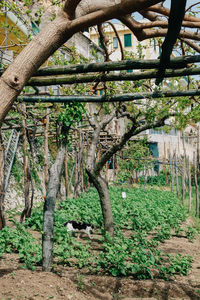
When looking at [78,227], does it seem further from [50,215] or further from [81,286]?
[81,286]

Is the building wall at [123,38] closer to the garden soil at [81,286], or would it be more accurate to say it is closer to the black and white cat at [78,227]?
the garden soil at [81,286]

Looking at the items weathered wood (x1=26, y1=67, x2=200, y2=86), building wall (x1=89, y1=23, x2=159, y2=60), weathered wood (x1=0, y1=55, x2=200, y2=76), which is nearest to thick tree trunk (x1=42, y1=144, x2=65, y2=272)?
weathered wood (x1=26, y1=67, x2=200, y2=86)

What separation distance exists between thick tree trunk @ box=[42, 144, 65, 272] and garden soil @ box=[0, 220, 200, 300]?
0.79 ft

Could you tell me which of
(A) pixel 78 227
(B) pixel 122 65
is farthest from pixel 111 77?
(A) pixel 78 227

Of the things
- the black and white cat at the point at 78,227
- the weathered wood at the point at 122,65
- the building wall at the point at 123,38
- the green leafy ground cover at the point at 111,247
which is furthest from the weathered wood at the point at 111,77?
the black and white cat at the point at 78,227

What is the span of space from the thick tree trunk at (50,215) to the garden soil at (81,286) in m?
0.24

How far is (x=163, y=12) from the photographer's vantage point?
10.1 feet

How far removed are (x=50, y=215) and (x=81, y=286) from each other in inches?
49.2

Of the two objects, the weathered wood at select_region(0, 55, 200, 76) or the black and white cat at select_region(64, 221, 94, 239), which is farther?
the black and white cat at select_region(64, 221, 94, 239)

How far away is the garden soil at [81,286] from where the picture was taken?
4.07 metres

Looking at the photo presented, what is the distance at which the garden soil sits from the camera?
4070mm

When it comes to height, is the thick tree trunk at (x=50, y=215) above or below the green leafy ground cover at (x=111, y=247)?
above

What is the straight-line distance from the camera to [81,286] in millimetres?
4582

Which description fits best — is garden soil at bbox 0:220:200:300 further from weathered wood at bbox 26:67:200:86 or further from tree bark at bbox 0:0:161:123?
tree bark at bbox 0:0:161:123
